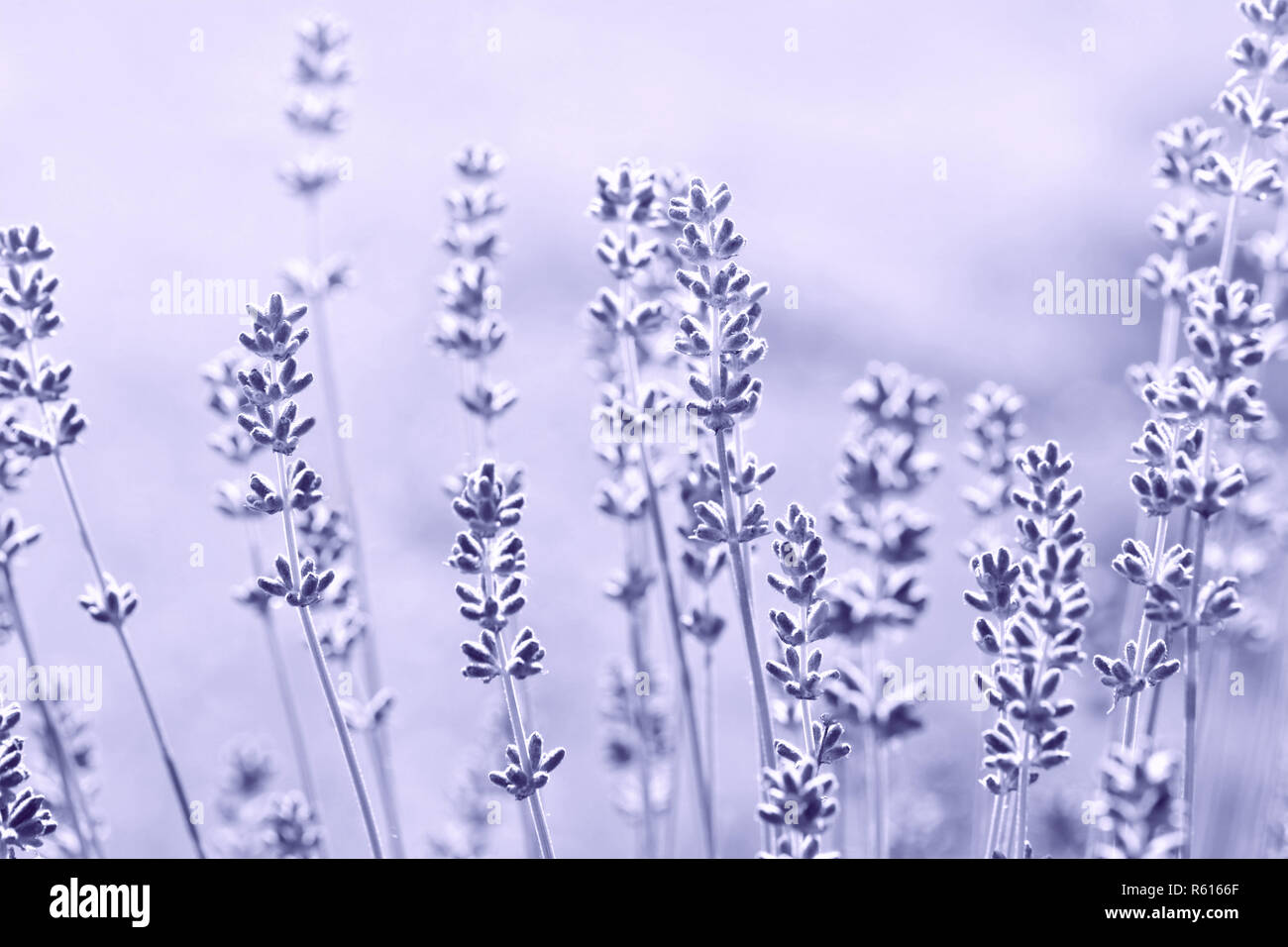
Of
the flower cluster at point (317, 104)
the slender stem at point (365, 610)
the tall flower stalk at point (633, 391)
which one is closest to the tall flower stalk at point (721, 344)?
the tall flower stalk at point (633, 391)

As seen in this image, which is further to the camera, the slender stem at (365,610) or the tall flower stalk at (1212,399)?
the slender stem at (365,610)

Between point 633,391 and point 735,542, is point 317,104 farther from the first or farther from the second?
point 735,542

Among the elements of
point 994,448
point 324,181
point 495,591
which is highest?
point 324,181

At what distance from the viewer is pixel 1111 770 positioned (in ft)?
2.41

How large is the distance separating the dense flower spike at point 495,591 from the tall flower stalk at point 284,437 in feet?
0.43

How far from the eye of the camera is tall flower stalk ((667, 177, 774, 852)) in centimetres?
92

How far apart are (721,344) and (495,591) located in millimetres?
292

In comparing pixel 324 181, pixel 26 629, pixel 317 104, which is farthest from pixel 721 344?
pixel 317 104

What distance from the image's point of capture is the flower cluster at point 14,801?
3.12 ft

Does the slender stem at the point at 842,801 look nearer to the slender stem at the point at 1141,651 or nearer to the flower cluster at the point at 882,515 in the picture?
the flower cluster at the point at 882,515

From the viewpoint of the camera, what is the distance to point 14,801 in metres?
0.99
